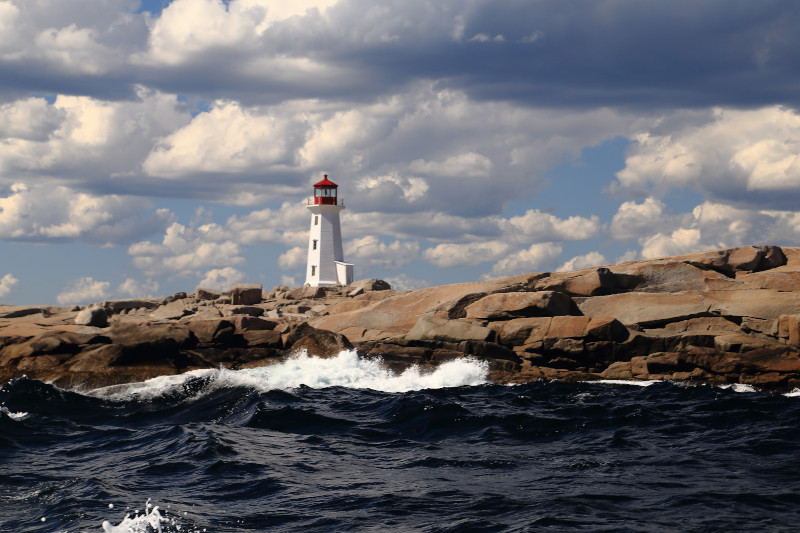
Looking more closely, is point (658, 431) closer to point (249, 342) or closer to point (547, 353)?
point (547, 353)

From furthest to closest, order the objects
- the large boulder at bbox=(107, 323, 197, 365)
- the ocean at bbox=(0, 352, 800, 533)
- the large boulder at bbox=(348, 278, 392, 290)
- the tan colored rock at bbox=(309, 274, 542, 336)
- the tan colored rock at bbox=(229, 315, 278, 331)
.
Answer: the large boulder at bbox=(348, 278, 392, 290)
the tan colored rock at bbox=(309, 274, 542, 336)
the tan colored rock at bbox=(229, 315, 278, 331)
the large boulder at bbox=(107, 323, 197, 365)
the ocean at bbox=(0, 352, 800, 533)

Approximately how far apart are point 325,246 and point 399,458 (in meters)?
41.4

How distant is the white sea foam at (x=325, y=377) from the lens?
2128 cm

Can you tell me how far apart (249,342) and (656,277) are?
14253 mm

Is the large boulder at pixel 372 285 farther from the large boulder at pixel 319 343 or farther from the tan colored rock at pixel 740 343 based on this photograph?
the tan colored rock at pixel 740 343

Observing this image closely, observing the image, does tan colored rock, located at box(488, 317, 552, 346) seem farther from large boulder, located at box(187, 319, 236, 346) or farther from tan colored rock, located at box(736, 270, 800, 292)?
large boulder, located at box(187, 319, 236, 346)

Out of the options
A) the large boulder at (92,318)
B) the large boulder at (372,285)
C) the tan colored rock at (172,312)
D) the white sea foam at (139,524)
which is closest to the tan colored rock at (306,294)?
the large boulder at (372,285)

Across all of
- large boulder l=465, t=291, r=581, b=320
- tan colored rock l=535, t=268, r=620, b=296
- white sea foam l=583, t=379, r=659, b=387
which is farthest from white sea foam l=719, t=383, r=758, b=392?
tan colored rock l=535, t=268, r=620, b=296

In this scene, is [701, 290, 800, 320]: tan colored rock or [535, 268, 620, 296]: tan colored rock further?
[535, 268, 620, 296]: tan colored rock

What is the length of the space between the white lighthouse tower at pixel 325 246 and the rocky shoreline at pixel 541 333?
2362 cm

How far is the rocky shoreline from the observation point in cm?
2150

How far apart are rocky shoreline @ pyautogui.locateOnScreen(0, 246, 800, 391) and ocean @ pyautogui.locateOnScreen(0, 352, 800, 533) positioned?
1381 millimetres

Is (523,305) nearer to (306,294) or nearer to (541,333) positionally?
(541,333)

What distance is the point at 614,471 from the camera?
11.2 metres
